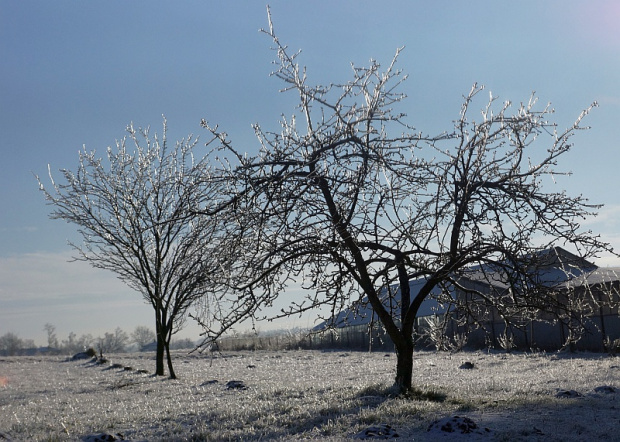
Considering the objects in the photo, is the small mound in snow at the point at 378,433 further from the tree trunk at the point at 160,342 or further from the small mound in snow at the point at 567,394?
the tree trunk at the point at 160,342

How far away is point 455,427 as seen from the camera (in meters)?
7.62

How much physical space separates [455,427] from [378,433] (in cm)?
100

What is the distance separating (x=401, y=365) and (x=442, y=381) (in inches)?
203

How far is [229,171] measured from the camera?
353 inches

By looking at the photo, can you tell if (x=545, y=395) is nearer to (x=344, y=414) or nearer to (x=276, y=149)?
(x=344, y=414)

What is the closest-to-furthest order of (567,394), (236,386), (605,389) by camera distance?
1. (567,394)
2. (605,389)
3. (236,386)

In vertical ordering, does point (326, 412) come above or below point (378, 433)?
Result: above

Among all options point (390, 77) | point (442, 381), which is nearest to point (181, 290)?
point (442, 381)

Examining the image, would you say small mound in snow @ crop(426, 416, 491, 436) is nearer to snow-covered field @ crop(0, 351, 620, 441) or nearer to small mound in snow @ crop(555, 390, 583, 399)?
snow-covered field @ crop(0, 351, 620, 441)

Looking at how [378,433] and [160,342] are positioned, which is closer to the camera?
[378,433]

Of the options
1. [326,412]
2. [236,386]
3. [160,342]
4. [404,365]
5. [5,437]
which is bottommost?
[5,437]

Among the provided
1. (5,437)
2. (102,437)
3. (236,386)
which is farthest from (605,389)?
(5,437)

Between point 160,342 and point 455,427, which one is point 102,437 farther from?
point 160,342

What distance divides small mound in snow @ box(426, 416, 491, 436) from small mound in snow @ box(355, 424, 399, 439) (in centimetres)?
52
